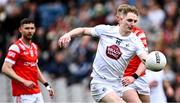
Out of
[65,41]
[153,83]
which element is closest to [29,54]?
[65,41]

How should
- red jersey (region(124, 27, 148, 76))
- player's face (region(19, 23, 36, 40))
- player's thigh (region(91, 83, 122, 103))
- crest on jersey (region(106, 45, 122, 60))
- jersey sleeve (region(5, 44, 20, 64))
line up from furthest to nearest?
red jersey (region(124, 27, 148, 76)), player's face (region(19, 23, 36, 40)), jersey sleeve (region(5, 44, 20, 64)), crest on jersey (region(106, 45, 122, 60)), player's thigh (region(91, 83, 122, 103))

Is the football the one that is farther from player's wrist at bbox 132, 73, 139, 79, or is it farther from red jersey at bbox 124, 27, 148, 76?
red jersey at bbox 124, 27, 148, 76

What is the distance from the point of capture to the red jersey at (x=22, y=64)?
44.8 ft

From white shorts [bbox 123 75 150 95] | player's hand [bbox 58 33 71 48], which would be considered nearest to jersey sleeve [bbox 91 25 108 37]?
player's hand [bbox 58 33 71 48]

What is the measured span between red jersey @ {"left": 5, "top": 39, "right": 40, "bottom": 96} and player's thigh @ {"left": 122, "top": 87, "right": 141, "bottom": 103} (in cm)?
158

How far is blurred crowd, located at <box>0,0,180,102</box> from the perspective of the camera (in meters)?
21.0

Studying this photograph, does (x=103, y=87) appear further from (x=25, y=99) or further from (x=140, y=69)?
(x=25, y=99)

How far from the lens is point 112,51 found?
1291 cm

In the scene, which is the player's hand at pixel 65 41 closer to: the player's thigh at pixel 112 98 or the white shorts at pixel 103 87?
the white shorts at pixel 103 87

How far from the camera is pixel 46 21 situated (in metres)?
22.7

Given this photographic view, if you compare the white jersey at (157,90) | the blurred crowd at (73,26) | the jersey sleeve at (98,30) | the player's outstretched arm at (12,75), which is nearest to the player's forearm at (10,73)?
the player's outstretched arm at (12,75)

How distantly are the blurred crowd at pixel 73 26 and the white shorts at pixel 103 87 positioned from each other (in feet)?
22.2

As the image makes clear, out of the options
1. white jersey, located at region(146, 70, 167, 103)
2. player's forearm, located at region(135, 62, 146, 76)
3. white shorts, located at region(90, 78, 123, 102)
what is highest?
player's forearm, located at region(135, 62, 146, 76)

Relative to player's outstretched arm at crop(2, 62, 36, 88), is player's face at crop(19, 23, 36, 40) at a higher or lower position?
higher
